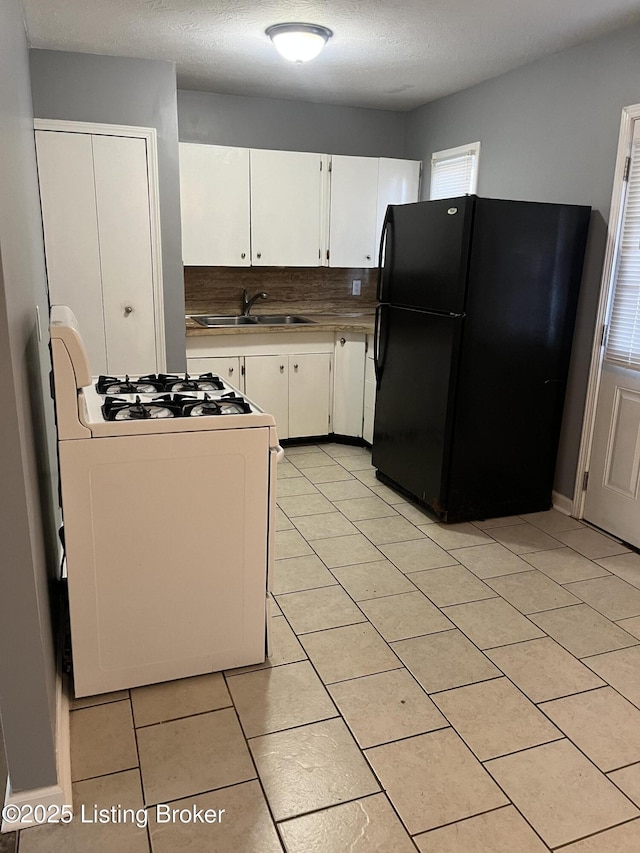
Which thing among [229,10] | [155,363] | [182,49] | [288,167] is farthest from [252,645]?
[288,167]

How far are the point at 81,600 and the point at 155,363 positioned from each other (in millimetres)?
2311

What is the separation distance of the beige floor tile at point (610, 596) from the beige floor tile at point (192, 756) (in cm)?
160

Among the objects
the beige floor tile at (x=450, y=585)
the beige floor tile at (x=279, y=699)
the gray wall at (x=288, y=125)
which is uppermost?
the gray wall at (x=288, y=125)

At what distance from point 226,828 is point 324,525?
1904mm

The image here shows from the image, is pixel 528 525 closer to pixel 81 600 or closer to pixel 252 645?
pixel 252 645

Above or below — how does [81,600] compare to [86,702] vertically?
above

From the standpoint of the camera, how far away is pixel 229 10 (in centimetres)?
289

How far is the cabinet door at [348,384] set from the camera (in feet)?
15.1

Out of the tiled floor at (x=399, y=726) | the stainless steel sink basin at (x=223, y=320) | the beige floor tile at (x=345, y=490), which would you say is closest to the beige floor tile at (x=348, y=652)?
the tiled floor at (x=399, y=726)

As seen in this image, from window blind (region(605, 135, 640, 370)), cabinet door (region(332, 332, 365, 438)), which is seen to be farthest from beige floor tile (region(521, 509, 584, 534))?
cabinet door (region(332, 332, 365, 438))

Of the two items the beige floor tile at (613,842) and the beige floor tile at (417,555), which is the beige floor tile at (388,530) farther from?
the beige floor tile at (613,842)

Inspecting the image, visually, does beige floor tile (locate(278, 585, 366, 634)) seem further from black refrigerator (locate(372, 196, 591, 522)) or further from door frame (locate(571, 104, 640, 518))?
door frame (locate(571, 104, 640, 518))

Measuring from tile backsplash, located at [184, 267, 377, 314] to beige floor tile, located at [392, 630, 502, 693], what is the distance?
315 centimetres

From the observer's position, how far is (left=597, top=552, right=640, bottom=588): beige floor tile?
295 centimetres
